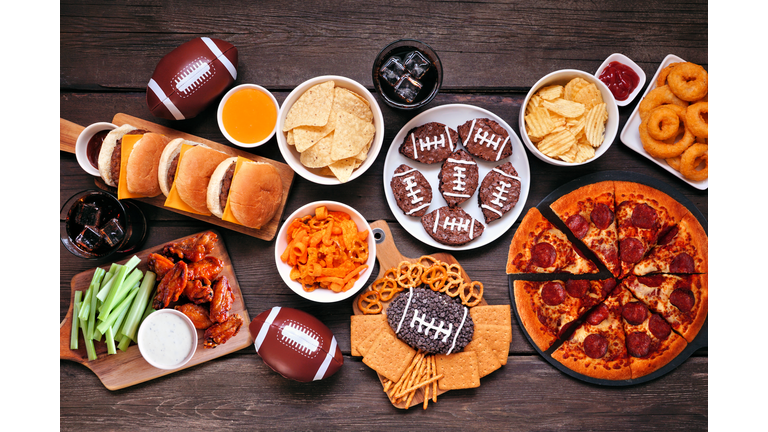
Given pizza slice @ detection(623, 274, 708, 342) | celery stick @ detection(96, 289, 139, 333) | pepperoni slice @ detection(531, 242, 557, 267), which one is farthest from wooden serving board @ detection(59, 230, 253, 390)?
pizza slice @ detection(623, 274, 708, 342)

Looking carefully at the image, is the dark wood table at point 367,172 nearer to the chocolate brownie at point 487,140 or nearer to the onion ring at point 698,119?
the chocolate brownie at point 487,140

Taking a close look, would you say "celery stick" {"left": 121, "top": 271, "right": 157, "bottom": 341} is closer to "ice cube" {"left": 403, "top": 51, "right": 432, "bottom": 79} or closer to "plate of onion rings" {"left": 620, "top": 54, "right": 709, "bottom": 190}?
"ice cube" {"left": 403, "top": 51, "right": 432, "bottom": 79}

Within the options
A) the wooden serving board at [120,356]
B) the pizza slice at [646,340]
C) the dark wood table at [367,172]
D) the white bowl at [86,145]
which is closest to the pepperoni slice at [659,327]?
the pizza slice at [646,340]

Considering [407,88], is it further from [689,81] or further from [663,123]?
[689,81]

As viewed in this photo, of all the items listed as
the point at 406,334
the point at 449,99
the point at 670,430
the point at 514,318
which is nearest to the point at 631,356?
the point at 670,430

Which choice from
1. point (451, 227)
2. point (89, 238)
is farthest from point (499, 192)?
point (89, 238)

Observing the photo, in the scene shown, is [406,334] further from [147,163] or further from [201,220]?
[147,163]
